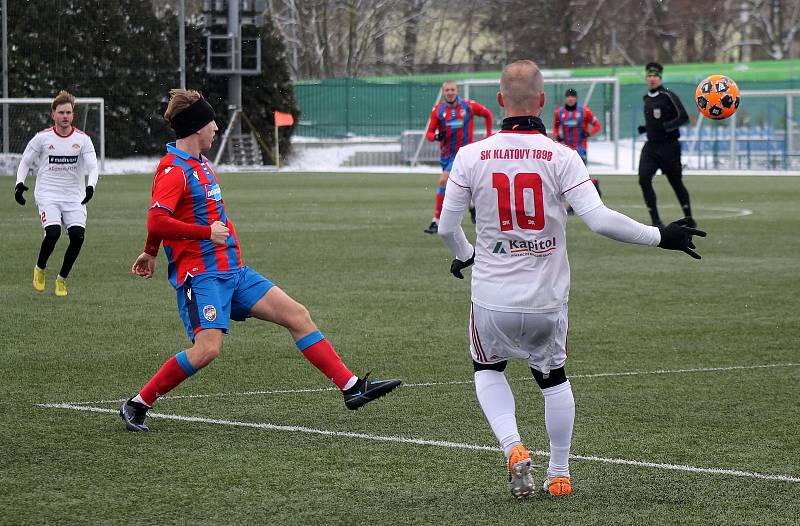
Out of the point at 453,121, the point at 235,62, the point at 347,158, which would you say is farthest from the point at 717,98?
the point at 347,158

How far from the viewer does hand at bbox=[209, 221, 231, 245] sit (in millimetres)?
6785

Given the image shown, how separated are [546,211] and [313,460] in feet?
5.71

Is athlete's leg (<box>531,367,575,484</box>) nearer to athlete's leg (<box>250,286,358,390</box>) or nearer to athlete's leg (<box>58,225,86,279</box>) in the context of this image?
athlete's leg (<box>250,286,358,390</box>)

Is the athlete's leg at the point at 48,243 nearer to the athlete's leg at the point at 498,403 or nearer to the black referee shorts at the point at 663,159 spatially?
the athlete's leg at the point at 498,403

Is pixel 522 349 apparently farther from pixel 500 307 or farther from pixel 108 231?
pixel 108 231

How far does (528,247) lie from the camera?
5.50m

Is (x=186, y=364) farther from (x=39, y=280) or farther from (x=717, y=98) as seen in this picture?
(x=717, y=98)

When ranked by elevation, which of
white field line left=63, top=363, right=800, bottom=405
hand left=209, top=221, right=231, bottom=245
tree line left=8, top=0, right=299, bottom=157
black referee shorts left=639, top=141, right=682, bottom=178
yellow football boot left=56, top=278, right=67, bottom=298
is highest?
tree line left=8, top=0, right=299, bottom=157

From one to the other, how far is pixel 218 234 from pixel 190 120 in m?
0.61

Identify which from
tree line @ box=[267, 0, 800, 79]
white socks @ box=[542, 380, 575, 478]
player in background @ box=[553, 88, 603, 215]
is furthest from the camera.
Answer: tree line @ box=[267, 0, 800, 79]

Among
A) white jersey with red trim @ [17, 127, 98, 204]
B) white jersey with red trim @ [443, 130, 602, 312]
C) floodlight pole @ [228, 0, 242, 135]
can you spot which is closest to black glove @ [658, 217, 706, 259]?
white jersey with red trim @ [443, 130, 602, 312]

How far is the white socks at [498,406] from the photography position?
5523 mm

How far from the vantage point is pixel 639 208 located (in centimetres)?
2469

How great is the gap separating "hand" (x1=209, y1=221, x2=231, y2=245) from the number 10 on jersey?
1.84 meters
